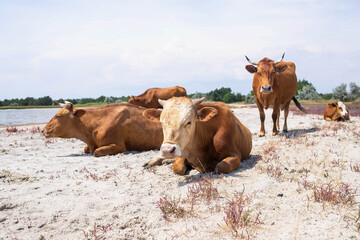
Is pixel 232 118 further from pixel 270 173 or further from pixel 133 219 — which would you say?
pixel 133 219

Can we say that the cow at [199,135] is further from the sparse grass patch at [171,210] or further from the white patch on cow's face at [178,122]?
the sparse grass patch at [171,210]

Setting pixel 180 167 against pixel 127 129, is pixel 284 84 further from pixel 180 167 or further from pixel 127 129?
pixel 180 167

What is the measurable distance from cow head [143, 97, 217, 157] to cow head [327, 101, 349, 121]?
12063mm

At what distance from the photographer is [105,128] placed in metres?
7.89

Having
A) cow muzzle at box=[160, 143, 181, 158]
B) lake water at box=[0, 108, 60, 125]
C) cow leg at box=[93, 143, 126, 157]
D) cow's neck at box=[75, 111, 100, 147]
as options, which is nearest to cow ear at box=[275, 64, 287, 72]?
cow leg at box=[93, 143, 126, 157]

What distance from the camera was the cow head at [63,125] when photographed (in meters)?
8.02

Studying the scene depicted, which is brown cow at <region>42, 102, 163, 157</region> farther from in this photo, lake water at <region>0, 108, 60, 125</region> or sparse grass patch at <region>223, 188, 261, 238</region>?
lake water at <region>0, 108, 60, 125</region>

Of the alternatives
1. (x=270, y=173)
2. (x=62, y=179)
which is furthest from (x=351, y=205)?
(x=62, y=179)

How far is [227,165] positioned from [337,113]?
11918mm

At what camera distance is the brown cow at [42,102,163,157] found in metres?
7.88

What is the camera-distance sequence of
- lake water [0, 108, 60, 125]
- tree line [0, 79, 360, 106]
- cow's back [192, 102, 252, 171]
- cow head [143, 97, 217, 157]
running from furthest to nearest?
tree line [0, 79, 360, 106] → lake water [0, 108, 60, 125] → cow's back [192, 102, 252, 171] → cow head [143, 97, 217, 157]

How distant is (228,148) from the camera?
516cm

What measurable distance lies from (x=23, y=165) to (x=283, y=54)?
8809 millimetres

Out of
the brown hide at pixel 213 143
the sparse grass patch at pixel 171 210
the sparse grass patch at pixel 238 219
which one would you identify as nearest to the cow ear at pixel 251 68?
the brown hide at pixel 213 143
